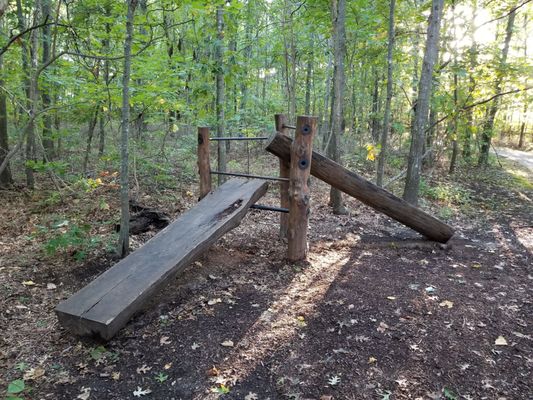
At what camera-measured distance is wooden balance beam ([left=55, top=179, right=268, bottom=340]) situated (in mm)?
Answer: 2980

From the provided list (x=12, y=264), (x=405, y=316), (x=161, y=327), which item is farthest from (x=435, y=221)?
(x=12, y=264)

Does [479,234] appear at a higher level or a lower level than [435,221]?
lower

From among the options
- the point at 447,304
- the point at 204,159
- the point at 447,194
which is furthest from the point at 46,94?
the point at 447,194

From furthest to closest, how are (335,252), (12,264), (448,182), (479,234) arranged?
1. (448,182)
2. (479,234)
3. (335,252)
4. (12,264)

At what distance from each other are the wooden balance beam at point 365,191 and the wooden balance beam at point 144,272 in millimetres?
835

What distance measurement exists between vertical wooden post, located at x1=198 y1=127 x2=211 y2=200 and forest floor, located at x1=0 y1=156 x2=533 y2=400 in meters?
0.90

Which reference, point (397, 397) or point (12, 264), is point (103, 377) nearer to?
point (397, 397)

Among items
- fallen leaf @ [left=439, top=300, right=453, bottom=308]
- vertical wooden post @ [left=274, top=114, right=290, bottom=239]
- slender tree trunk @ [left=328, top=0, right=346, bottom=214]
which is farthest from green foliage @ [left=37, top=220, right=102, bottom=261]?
slender tree trunk @ [left=328, top=0, right=346, bottom=214]

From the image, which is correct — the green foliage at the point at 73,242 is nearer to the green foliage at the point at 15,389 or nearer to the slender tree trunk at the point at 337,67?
the green foliage at the point at 15,389

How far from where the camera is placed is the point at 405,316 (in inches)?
141

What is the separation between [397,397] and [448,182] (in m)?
10.0

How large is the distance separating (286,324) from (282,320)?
0.08m

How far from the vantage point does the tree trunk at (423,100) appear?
21.6 feet

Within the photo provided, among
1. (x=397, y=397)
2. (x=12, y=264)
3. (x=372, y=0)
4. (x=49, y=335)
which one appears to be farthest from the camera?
(x=372, y=0)
